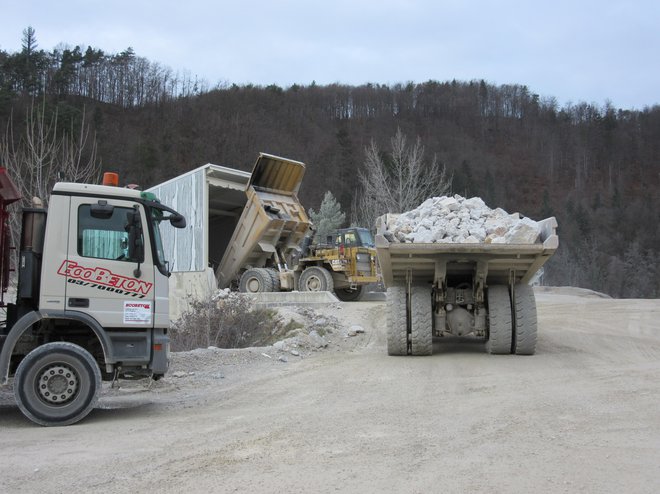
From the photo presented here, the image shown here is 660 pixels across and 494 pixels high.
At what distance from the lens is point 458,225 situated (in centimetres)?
1055

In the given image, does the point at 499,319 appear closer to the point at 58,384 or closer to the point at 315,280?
the point at 58,384

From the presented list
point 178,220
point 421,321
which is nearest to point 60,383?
point 178,220

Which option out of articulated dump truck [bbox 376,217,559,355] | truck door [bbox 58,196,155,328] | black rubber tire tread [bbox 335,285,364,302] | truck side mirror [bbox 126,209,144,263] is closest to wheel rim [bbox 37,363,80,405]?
truck door [bbox 58,196,155,328]

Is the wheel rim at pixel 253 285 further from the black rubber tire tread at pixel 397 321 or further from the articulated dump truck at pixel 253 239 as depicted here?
the black rubber tire tread at pixel 397 321

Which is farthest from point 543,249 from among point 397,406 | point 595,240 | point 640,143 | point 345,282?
point 640,143

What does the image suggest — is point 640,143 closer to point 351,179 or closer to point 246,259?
point 351,179

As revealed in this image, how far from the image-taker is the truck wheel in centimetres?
2062

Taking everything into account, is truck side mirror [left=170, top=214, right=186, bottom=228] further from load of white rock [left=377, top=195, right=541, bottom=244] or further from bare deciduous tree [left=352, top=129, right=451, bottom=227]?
bare deciduous tree [left=352, top=129, right=451, bottom=227]

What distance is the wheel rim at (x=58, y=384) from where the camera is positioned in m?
6.85

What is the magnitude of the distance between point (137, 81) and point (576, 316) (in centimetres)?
8201

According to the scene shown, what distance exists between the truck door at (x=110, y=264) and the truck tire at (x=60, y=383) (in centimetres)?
44

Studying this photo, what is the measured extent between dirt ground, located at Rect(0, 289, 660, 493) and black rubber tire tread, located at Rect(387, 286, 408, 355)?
274 mm

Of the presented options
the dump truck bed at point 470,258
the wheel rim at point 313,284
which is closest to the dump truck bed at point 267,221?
the wheel rim at point 313,284

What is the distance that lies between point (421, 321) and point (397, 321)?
1.27ft
